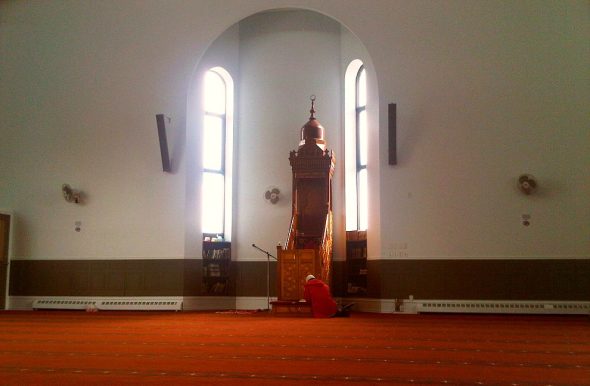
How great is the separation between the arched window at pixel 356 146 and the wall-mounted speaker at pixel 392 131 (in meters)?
1.37

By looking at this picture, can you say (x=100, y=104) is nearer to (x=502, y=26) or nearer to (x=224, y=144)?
(x=224, y=144)

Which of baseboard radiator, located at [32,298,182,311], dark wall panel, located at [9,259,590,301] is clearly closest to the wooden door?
dark wall panel, located at [9,259,590,301]

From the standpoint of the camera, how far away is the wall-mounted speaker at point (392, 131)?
1028 centimetres

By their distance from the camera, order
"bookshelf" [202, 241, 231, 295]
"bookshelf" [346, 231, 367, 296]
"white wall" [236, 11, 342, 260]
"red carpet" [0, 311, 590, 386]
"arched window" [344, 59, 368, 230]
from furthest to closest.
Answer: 1. "white wall" [236, 11, 342, 260]
2. "arched window" [344, 59, 368, 230]
3. "bookshelf" [202, 241, 231, 295]
4. "bookshelf" [346, 231, 367, 296]
5. "red carpet" [0, 311, 590, 386]

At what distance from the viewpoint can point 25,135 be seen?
11891 mm

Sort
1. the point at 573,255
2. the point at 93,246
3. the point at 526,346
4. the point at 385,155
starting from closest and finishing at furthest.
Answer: the point at 526,346, the point at 573,255, the point at 385,155, the point at 93,246

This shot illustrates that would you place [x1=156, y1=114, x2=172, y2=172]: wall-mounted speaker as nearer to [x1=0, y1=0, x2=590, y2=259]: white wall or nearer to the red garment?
[x1=0, y1=0, x2=590, y2=259]: white wall

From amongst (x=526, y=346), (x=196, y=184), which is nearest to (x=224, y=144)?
(x=196, y=184)

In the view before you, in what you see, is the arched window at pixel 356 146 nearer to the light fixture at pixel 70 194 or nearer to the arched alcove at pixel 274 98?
the arched alcove at pixel 274 98

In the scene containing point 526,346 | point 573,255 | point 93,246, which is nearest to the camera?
point 526,346

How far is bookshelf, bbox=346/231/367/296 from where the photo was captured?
11.3m

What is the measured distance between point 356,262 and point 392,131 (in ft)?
8.46

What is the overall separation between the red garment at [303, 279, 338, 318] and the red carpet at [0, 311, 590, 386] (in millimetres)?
777

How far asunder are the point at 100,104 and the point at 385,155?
5321 mm
